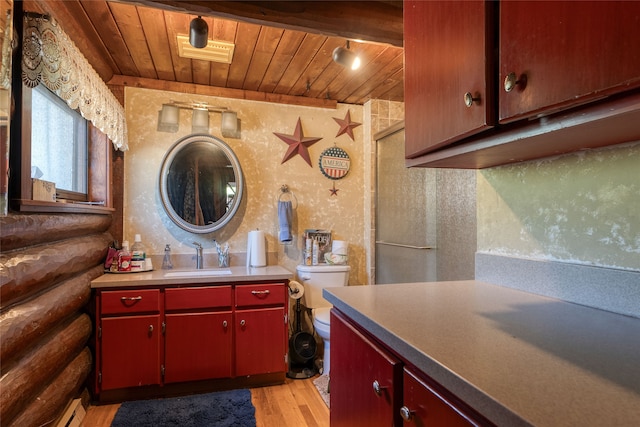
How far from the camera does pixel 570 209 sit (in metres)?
1.01

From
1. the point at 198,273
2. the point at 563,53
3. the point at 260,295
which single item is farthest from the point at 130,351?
the point at 563,53

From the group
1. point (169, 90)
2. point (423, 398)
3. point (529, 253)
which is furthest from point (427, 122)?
point (169, 90)

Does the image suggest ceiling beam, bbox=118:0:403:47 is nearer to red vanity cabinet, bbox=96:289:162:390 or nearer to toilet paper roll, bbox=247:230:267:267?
toilet paper roll, bbox=247:230:267:267

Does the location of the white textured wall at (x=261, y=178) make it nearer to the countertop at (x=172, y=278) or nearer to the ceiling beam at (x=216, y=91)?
the ceiling beam at (x=216, y=91)

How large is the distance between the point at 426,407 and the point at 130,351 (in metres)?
2.09

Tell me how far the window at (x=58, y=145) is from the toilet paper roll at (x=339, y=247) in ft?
6.05

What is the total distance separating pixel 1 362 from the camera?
125 centimetres

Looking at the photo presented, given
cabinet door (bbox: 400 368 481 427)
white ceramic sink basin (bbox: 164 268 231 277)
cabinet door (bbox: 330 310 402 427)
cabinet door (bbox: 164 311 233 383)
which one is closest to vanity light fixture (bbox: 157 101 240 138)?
white ceramic sink basin (bbox: 164 268 231 277)

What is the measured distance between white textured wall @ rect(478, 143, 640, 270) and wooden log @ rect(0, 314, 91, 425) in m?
1.86

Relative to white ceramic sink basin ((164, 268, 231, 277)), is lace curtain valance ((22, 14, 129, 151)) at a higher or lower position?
higher

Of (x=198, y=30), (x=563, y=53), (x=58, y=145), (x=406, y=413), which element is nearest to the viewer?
(x=563, y=53)

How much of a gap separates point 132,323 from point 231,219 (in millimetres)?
1000

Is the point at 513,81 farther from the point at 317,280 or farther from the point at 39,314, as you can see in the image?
the point at 317,280

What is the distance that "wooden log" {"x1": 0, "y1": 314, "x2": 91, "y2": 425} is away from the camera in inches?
49.6
